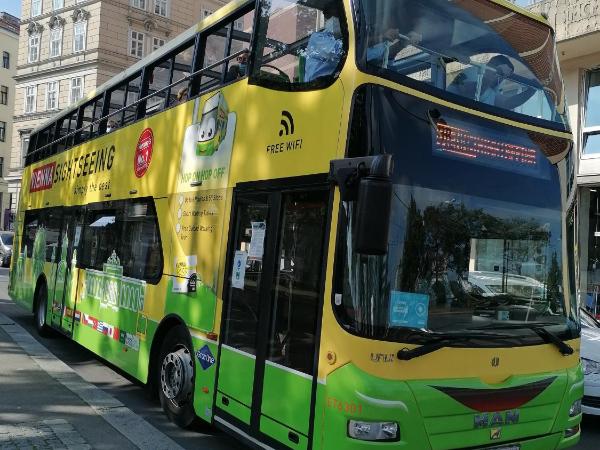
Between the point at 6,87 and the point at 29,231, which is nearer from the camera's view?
the point at 29,231

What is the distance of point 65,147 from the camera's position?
1063 cm

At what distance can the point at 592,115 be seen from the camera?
45.9ft

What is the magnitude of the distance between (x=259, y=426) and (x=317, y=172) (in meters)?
1.87

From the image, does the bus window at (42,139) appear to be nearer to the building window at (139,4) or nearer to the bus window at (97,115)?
the bus window at (97,115)

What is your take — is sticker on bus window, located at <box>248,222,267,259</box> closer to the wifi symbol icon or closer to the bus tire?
the wifi symbol icon

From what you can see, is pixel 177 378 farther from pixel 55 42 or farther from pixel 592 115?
pixel 55 42

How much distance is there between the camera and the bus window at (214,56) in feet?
19.1

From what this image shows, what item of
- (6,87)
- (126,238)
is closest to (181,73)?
(126,238)

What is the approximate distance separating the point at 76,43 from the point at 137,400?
44.5m

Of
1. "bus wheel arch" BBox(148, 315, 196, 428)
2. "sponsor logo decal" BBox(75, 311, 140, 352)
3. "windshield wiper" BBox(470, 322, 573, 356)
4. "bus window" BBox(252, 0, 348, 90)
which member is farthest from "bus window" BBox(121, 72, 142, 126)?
"windshield wiper" BBox(470, 322, 573, 356)

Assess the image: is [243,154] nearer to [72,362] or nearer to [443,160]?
[443,160]

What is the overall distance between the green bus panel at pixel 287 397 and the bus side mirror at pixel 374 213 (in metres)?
1.08

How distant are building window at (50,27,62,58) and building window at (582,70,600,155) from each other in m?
43.3

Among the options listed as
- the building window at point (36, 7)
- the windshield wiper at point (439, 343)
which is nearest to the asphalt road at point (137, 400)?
the windshield wiper at point (439, 343)
